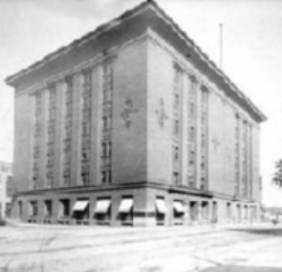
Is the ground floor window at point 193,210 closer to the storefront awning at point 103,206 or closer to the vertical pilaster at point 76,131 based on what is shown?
the storefront awning at point 103,206

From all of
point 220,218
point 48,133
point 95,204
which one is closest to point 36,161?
point 48,133

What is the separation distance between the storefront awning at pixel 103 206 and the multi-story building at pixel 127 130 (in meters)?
0.12

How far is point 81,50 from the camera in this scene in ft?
138

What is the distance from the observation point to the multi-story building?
36.0 m

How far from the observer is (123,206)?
1387 inches

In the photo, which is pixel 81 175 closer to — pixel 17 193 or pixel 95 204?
pixel 95 204

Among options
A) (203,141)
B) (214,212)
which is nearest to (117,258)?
(203,141)

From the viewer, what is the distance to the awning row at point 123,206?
35.1 m

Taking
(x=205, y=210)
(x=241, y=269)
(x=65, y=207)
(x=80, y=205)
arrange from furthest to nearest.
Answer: (x=205, y=210)
(x=65, y=207)
(x=80, y=205)
(x=241, y=269)

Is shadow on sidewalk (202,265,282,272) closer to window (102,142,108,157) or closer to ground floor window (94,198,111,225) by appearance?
ground floor window (94,198,111,225)

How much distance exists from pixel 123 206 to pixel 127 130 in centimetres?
726

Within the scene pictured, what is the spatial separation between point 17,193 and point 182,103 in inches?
965

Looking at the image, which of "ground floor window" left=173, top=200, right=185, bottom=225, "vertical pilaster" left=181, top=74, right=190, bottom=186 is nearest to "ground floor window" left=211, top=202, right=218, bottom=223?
"vertical pilaster" left=181, top=74, right=190, bottom=186

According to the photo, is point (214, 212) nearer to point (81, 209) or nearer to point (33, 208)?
point (81, 209)
